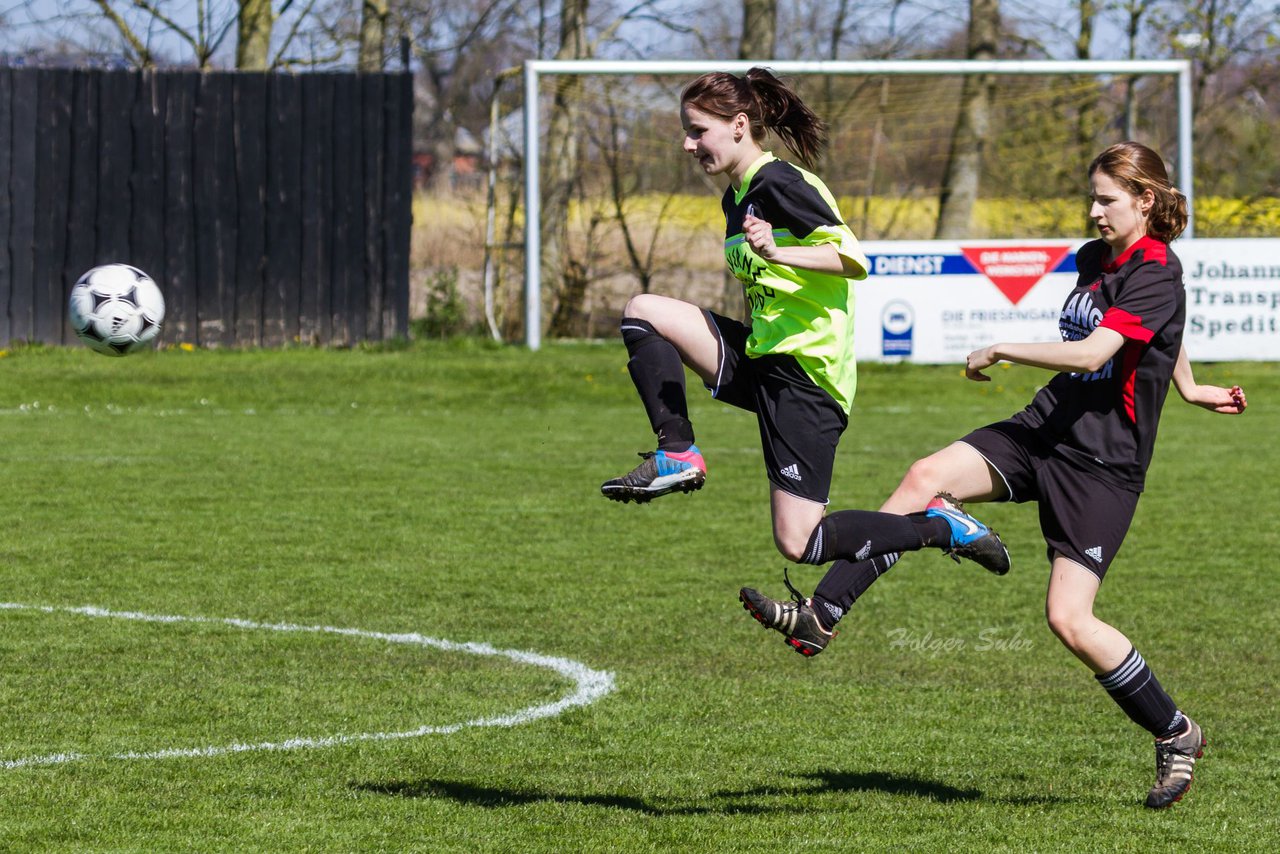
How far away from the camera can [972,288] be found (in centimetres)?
2070

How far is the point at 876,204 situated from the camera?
2316 cm

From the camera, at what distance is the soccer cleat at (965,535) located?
18.1 feet

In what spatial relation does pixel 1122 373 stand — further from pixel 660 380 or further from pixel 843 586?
pixel 660 380

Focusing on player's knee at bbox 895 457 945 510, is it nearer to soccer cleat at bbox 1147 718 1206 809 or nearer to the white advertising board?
soccer cleat at bbox 1147 718 1206 809

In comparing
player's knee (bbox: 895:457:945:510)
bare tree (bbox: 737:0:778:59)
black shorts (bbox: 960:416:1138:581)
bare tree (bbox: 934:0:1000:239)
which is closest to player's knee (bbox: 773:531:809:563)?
player's knee (bbox: 895:457:945:510)

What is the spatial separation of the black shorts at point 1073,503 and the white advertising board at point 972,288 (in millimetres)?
15035

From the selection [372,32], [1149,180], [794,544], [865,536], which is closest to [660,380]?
[794,544]

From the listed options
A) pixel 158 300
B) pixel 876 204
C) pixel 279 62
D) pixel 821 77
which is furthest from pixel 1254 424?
pixel 279 62

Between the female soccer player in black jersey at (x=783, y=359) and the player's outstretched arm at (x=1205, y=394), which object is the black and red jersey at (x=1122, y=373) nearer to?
the player's outstretched arm at (x=1205, y=394)

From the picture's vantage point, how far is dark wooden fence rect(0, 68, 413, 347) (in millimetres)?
21422

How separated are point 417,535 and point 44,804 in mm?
5713

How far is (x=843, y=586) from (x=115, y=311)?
13.4 ft

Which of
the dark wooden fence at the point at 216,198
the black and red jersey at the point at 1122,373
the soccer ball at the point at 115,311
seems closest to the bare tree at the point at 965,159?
the dark wooden fence at the point at 216,198

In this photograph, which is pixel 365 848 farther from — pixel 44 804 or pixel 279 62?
pixel 279 62
